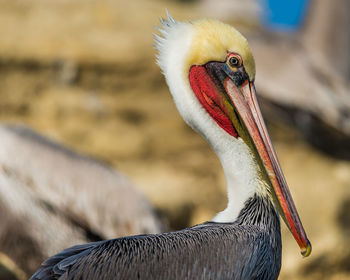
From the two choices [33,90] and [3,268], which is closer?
[3,268]

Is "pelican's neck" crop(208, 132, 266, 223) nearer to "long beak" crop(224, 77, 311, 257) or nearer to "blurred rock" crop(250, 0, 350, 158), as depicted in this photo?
"long beak" crop(224, 77, 311, 257)

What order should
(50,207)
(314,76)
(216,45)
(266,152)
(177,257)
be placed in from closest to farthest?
(177,257)
(266,152)
(216,45)
(50,207)
(314,76)

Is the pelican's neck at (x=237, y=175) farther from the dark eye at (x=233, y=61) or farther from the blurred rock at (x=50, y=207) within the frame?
the blurred rock at (x=50, y=207)

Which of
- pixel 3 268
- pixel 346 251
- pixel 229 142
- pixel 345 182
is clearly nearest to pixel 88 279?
pixel 229 142

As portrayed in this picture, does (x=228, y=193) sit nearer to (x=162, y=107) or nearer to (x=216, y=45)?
(x=216, y=45)

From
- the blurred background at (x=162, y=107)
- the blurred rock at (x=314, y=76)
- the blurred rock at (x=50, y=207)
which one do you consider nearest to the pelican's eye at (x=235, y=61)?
the blurred rock at (x=50, y=207)

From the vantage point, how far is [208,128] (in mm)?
3092

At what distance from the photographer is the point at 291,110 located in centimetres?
695

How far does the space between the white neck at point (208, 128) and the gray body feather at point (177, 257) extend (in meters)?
0.21

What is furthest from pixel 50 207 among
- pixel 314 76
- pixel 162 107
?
pixel 314 76

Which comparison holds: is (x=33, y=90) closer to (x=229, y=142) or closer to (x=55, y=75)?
(x=55, y=75)

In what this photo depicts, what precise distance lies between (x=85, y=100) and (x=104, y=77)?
0.31 m

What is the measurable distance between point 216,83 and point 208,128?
213mm

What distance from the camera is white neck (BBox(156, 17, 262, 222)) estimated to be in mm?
2963
